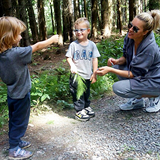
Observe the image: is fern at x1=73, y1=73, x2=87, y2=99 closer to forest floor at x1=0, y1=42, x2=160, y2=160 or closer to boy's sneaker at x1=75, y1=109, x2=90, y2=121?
boy's sneaker at x1=75, y1=109, x2=90, y2=121

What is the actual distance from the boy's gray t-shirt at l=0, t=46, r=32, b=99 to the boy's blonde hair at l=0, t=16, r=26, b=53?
0.08 m

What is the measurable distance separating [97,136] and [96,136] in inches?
0.6

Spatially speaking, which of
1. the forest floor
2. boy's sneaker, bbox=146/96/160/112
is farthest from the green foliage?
boy's sneaker, bbox=146/96/160/112

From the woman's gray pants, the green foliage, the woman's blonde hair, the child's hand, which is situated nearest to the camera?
the woman's blonde hair

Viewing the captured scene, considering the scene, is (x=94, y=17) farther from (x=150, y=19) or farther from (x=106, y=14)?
(x=150, y=19)

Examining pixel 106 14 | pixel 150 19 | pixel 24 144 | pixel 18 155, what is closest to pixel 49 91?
pixel 24 144

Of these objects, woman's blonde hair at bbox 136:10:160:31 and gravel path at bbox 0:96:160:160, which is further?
woman's blonde hair at bbox 136:10:160:31

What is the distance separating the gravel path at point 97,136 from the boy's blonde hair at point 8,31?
1.49m

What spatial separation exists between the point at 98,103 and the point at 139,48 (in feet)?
5.79

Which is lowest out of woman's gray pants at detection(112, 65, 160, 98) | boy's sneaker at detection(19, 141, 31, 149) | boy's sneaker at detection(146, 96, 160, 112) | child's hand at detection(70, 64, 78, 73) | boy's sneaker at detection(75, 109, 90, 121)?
boy's sneaker at detection(75, 109, 90, 121)

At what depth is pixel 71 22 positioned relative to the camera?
8.58 metres

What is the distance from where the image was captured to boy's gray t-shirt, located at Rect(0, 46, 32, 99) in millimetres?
2146

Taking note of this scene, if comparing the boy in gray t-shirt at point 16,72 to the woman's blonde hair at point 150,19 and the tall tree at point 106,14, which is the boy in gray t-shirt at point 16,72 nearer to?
the woman's blonde hair at point 150,19

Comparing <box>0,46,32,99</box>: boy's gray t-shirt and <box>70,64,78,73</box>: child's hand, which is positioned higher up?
<box>0,46,32,99</box>: boy's gray t-shirt
